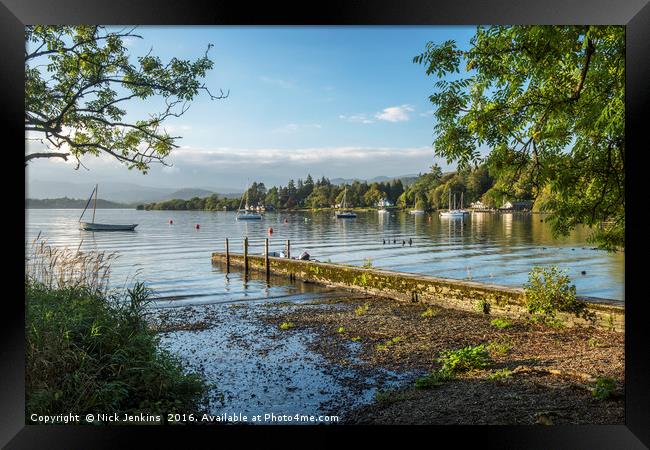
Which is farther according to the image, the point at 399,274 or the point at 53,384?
the point at 399,274

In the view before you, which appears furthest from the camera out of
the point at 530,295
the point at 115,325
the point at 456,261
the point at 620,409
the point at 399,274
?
the point at 456,261

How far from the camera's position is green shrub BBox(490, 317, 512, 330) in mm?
6004

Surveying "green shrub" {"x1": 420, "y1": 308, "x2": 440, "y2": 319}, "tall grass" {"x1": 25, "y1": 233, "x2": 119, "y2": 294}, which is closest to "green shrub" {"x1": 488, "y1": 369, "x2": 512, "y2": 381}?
"green shrub" {"x1": 420, "y1": 308, "x2": 440, "y2": 319}

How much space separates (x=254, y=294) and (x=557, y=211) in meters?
7.98

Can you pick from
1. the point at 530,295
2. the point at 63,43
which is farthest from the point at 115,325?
the point at 530,295

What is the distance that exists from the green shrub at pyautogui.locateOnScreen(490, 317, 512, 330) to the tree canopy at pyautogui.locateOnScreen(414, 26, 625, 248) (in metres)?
1.72

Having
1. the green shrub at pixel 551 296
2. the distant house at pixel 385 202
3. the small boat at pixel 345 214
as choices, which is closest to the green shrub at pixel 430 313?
the green shrub at pixel 551 296

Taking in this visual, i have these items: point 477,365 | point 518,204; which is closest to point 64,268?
point 477,365

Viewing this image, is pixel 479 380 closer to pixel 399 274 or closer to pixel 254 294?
pixel 399 274

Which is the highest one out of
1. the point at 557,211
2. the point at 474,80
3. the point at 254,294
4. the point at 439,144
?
the point at 474,80

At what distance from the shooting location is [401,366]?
483cm

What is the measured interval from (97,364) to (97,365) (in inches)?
0.8

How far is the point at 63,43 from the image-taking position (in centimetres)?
434

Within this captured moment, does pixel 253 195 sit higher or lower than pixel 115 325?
higher
